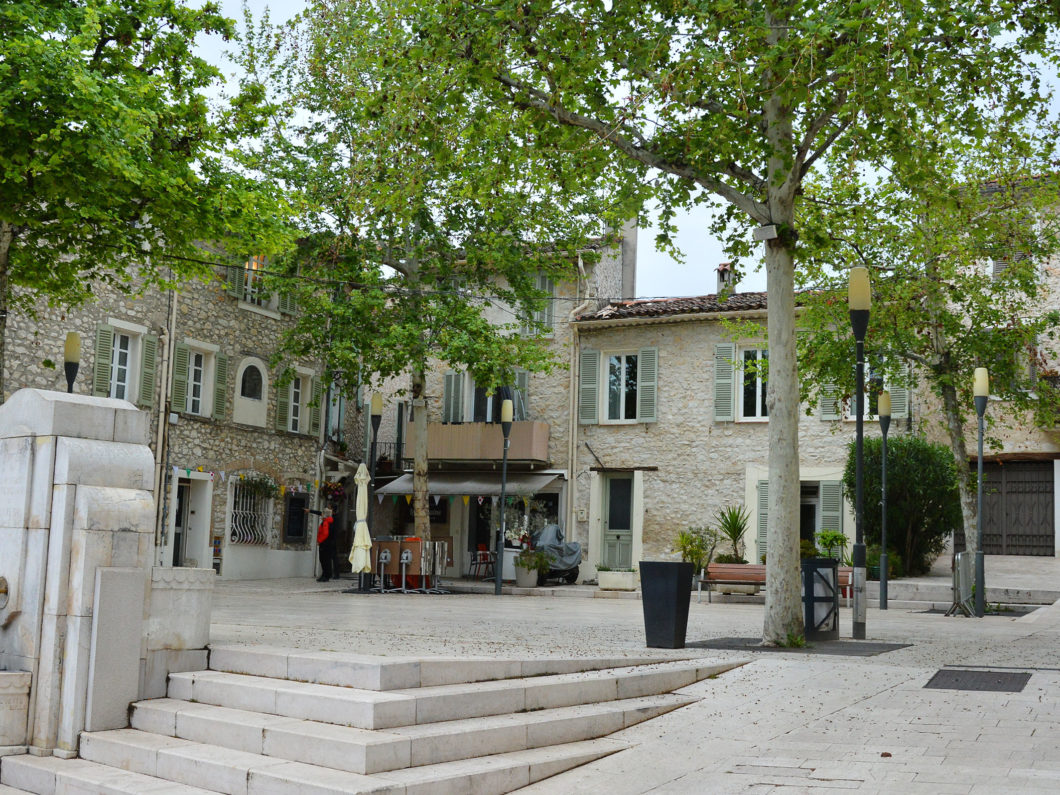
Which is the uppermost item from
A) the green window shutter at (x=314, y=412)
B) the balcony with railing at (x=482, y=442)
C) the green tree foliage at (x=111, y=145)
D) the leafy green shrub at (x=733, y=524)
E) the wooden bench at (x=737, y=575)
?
the green tree foliage at (x=111, y=145)

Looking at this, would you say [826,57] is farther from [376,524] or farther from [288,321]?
[376,524]

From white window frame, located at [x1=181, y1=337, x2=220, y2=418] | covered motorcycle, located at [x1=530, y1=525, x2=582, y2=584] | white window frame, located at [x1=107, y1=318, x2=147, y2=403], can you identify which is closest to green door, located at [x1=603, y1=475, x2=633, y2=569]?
covered motorcycle, located at [x1=530, y1=525, x2=582, y2=584]

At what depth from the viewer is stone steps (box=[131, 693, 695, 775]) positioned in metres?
5.43

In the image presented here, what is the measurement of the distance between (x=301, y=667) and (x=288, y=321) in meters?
21.3

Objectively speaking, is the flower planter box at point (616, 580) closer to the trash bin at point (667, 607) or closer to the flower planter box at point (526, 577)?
the flower planter box at point (526, 577)

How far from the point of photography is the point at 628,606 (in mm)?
17906

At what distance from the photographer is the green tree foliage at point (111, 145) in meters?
12.1

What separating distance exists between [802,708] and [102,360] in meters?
18.0

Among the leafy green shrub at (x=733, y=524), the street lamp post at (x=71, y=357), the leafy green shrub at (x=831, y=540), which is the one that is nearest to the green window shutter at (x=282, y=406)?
the leafy green shrub at (x=733, y=524)

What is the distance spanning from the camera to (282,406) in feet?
86.9

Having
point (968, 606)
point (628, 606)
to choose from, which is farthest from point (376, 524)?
point (968, 606)

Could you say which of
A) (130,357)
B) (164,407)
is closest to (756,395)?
(164,407)

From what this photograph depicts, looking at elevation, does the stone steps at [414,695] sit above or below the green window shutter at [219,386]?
below

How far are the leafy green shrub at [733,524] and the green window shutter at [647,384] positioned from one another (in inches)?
114
